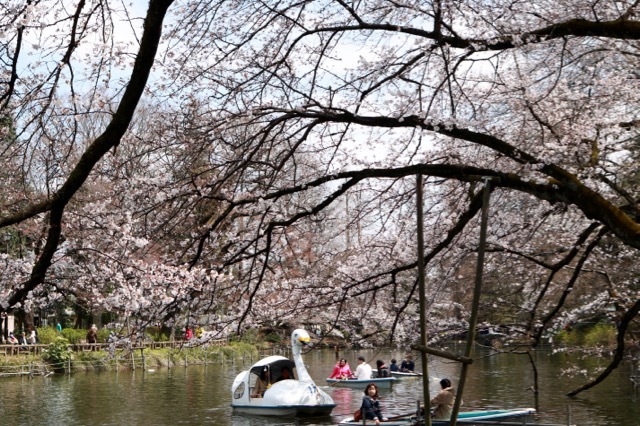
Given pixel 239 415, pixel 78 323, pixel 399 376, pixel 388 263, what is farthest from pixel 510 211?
pixel 78 323

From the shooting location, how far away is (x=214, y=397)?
71.1 ft

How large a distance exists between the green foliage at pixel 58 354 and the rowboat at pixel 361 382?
996 centimetres

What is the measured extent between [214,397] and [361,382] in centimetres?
422

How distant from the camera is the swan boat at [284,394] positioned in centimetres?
1758

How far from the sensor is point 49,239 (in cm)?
460

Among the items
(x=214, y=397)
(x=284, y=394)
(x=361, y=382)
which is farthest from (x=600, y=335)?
(x=284, y=394)

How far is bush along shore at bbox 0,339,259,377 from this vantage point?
26688 mm

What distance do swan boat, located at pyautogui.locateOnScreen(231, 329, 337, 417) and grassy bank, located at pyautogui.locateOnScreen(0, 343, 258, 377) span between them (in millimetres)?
5979

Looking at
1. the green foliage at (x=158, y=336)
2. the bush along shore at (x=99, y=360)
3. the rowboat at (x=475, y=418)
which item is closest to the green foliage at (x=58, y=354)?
the bush along shore at (x=99, y=360)

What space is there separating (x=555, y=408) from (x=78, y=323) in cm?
2830

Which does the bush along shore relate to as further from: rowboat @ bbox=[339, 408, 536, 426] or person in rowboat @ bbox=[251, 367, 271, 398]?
rowboat @ bbox=[339, 408, 536, 426]

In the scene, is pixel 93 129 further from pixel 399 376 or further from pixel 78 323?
pixel 78 323

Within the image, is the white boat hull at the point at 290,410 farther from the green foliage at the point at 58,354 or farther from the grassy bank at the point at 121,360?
the green foliage at the point at 58,354

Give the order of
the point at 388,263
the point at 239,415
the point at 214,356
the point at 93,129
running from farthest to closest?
the point at 214,356 → the point at 93,129 → the point at 239,415 → the point at 388,263
